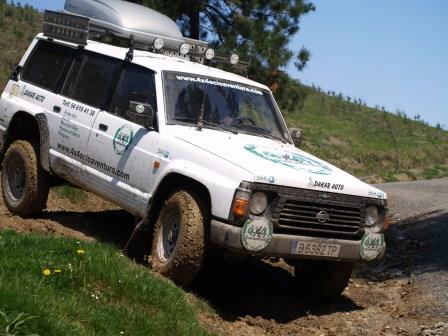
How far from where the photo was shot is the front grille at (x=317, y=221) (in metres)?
6.59

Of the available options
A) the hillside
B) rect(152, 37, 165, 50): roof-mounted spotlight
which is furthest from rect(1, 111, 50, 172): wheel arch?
the hillside

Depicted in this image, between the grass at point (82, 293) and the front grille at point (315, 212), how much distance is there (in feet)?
3.56

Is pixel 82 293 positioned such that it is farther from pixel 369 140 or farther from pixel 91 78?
pixel 369 140

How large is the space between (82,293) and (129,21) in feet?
14.6

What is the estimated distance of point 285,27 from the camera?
57.0ft

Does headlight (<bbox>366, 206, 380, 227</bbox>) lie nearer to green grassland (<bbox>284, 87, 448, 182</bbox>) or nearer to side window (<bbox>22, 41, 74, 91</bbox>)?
side window (<bbox>22, 41, 74, 91</bbox>)

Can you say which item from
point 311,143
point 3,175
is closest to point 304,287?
point 3,175

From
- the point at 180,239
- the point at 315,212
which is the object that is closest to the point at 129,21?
the point at 180,239

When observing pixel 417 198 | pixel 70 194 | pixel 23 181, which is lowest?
pixel 70 194

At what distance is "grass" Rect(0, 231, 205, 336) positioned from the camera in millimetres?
4645

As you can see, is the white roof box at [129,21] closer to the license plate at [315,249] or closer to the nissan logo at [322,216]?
the nissan logo at [322,216]

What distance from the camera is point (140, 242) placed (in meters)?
7.51

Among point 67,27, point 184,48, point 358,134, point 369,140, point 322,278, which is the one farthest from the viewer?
point 358,134

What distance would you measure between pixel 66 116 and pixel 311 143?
65.0 ft
